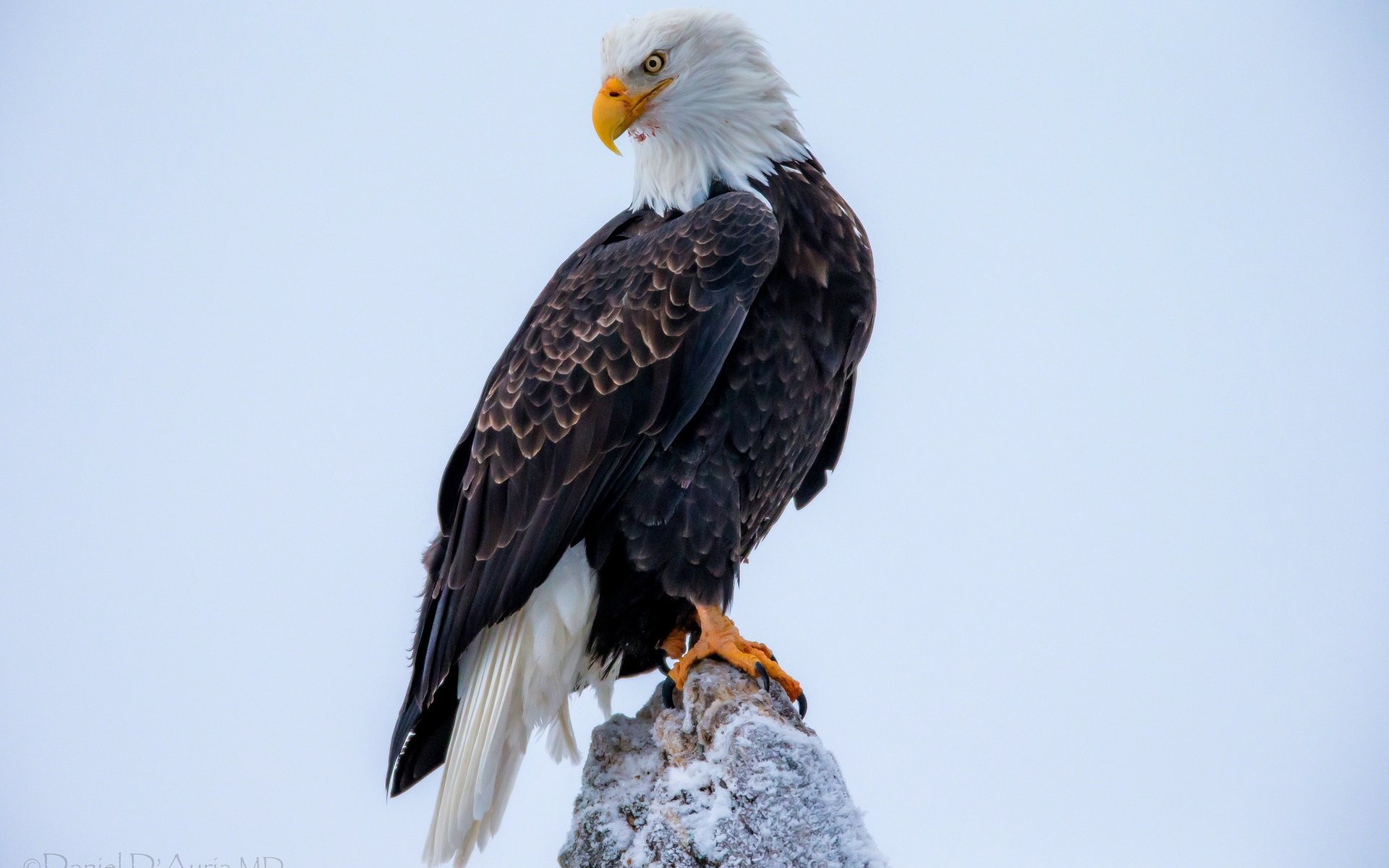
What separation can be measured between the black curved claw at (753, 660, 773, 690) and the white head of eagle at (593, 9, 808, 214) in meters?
1.58

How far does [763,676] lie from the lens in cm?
400

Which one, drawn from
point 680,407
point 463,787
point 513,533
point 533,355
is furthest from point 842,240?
point 463,787

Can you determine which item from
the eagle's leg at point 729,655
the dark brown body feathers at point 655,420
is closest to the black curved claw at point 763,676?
the eagle's leg at point 729,655

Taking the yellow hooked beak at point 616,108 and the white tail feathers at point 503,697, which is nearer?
the white tail feathers at point 503,697

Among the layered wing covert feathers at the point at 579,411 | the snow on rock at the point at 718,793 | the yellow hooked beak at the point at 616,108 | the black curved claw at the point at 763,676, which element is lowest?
the snow on rock at the point at 718,793

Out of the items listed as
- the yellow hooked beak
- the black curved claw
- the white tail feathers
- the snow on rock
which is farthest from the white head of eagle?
the snow on rock

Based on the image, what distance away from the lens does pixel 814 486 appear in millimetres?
5129

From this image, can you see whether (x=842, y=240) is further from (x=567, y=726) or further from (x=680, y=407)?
(x=567, y=726)

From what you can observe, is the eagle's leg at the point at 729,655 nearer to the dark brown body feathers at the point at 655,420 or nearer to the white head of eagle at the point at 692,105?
the dark brown body feathers at the point at 655,420

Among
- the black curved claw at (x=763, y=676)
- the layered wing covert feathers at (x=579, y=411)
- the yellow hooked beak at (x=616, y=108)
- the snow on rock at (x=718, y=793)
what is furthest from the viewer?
the yellow hooked beak at (x=616, y=108)

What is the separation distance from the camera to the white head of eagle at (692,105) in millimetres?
4395

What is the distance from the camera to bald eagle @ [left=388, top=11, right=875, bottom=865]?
4102 millimetres

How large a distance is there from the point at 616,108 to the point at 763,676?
196 centimetres

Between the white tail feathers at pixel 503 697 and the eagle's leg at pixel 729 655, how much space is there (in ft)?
1.38
